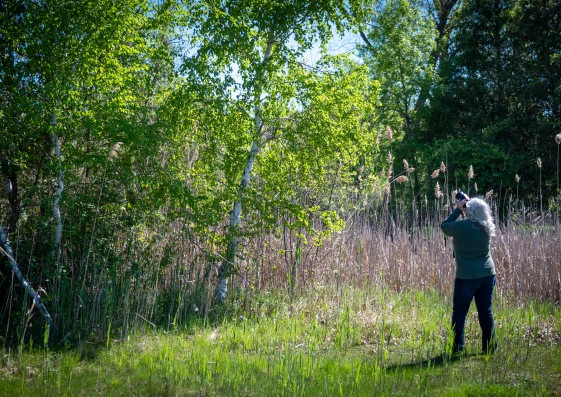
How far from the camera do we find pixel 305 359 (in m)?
5.68

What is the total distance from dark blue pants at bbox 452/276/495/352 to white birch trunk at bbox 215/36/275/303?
3222 mm

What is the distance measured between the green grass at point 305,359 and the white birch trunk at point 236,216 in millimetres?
457

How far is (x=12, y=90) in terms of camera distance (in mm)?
7168

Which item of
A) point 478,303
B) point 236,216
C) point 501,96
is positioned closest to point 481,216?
point 478,303

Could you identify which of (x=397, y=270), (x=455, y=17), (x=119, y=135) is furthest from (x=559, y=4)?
(x=119, y=135)

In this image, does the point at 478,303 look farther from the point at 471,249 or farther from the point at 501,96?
the point at 501,96

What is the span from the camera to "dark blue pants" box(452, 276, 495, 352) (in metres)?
5.80

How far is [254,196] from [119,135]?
1.99 m

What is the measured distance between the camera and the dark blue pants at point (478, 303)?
19.0 ft

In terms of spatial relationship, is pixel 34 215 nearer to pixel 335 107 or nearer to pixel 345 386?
pixel 335 107

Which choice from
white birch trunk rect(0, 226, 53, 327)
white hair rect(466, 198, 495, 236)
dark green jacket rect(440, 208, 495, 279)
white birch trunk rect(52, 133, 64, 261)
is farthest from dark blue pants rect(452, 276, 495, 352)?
white birch trunk rect(52, 133, 64, 261)

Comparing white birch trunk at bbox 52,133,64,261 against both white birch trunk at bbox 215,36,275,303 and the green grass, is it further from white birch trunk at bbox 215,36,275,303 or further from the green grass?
white birch trunk at bbox 215,36,275,303

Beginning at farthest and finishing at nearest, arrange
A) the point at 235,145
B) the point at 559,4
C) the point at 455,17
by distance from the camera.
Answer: the point at 455,17, the point at 559,4, the point at 235,145

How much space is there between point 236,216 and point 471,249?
3.61 metres
